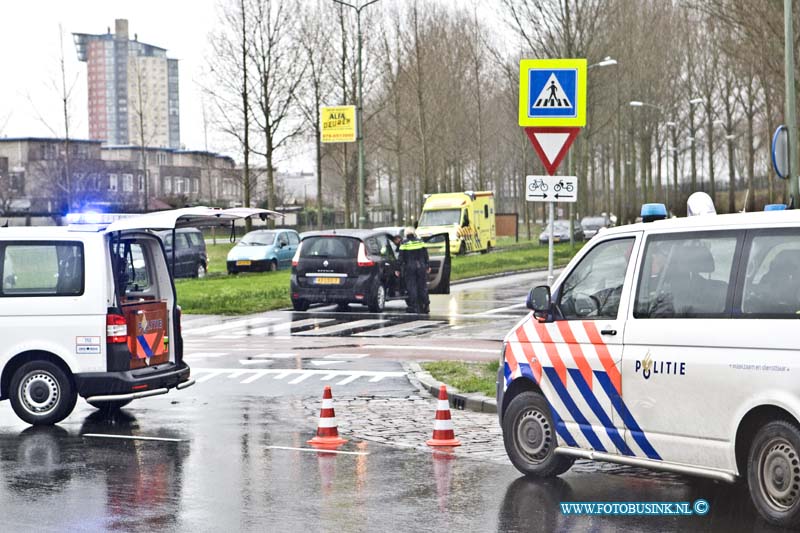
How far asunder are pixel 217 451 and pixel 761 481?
16.1 ft

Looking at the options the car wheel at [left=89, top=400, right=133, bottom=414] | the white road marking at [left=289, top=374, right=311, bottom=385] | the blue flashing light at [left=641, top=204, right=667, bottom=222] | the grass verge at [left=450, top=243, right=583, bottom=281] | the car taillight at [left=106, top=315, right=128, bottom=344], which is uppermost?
the blue flashing light at [left=641, top=204, right=667, bottom=222]

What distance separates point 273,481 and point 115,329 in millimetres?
3477

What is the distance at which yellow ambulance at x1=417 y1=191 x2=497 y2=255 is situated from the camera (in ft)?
175

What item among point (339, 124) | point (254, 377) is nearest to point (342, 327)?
point (254, 377)

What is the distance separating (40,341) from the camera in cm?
1191

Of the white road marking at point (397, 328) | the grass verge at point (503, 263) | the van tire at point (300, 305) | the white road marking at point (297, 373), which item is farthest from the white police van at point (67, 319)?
the grass verge at point (503, 263)

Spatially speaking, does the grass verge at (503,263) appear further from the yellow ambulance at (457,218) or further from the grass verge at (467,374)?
the grass verge at (467,374)

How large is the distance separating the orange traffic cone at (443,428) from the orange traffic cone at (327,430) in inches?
33.3

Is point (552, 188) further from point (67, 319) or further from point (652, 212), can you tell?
point (67, 319)

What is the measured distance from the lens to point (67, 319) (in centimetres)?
1188

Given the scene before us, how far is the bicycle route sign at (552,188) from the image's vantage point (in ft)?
43.8

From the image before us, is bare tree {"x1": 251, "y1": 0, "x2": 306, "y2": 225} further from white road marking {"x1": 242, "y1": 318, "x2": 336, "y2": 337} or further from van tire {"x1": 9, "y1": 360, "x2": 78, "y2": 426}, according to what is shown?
van tire {"x1": 9, "y1": 360, "x2": 78, "y2": 426}

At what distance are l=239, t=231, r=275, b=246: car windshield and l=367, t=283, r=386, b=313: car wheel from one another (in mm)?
17011

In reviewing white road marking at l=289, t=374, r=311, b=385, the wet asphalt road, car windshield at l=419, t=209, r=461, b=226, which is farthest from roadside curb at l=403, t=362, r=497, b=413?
car windshield at l=419, t=209, r=461, b=226
